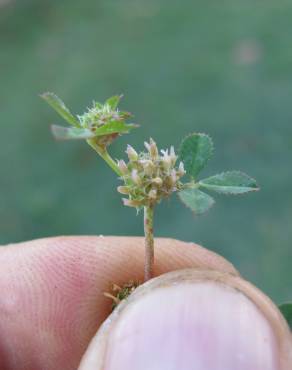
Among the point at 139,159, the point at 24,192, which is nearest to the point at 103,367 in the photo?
the point at 139,159

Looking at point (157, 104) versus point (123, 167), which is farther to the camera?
point (157, 104)

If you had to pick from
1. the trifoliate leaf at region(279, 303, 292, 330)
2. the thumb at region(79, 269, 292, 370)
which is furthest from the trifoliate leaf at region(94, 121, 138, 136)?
the trifoliate leaf at region(279, 303, 292, 330)

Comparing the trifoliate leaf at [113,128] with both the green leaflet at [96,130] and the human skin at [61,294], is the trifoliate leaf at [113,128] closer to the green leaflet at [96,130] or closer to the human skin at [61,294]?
the green leaflet at [96,130]

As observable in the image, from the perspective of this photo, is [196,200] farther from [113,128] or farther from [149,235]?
[113,128]

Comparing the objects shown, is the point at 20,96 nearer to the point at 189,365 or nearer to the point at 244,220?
the point at 244,220

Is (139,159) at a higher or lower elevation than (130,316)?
higher

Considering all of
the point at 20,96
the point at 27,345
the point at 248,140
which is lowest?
the point at 27,345

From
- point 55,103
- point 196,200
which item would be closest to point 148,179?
point 196,200
